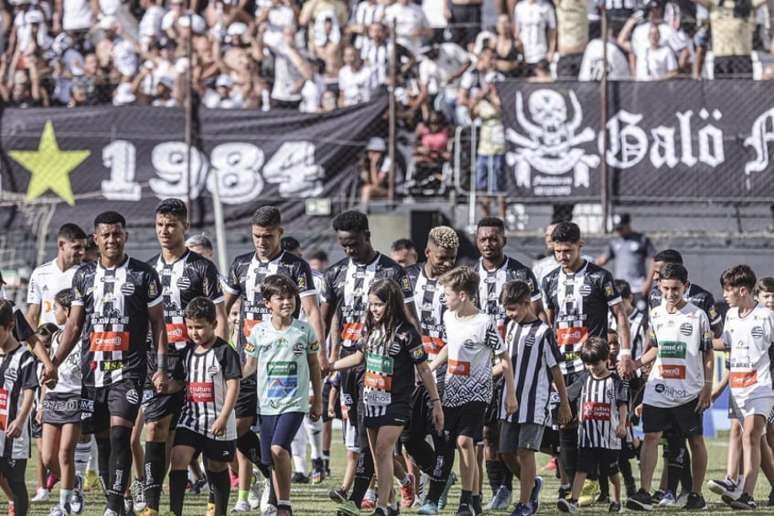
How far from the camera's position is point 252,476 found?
12.5 metres

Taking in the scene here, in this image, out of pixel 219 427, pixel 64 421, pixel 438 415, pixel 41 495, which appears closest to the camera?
pixel 219 427

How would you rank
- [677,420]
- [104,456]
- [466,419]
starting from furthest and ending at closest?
[677,420], [466,419], [104,456]

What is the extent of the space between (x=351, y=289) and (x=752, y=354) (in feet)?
11.4

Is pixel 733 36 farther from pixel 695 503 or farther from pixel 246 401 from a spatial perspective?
pixel 246 401

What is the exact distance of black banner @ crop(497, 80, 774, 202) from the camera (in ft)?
62.6

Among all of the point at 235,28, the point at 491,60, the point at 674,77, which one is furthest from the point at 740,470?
the point at 235,28

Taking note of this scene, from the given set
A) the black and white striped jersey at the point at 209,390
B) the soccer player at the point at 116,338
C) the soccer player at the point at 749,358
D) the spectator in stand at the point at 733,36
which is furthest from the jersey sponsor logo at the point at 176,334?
the spectator in stand at the point at 733,36

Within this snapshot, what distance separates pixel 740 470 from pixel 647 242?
6.18 meters

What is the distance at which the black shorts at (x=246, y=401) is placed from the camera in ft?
36.0

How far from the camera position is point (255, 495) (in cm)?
1234

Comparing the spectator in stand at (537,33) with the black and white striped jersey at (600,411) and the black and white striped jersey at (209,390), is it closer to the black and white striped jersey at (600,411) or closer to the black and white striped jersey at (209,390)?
the black and white striped jersey at (600,411)

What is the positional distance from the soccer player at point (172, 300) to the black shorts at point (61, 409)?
1.43 metres

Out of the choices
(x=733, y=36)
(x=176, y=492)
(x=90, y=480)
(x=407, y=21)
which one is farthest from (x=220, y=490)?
(x=407, y=21)

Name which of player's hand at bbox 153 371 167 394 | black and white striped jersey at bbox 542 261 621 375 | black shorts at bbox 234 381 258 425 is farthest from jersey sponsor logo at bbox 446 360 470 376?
player's hand at bbox 153 371 167 394
